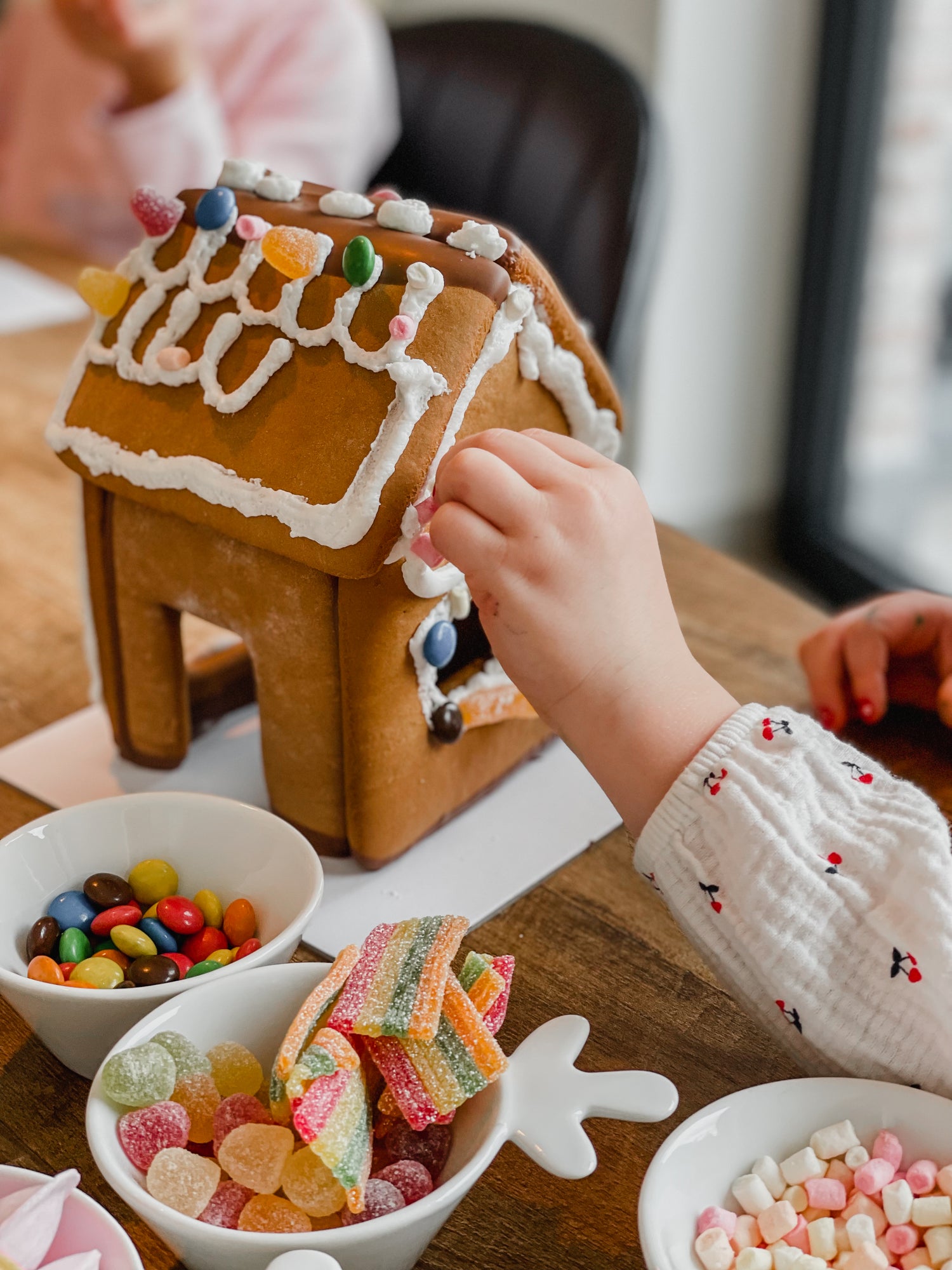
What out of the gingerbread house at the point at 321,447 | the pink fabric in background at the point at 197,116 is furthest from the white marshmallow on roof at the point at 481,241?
the pink fabric in background at the point at 197,116

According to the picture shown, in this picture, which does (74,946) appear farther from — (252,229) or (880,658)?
(880,658)

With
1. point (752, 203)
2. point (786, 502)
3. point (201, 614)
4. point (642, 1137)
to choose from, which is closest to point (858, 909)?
point (642, 1137)

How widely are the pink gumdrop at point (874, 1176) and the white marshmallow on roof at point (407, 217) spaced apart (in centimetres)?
45

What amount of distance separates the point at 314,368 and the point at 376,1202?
373mm

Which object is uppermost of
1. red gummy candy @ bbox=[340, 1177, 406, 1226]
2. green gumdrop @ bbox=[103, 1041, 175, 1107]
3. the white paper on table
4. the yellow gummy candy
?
the yellow gummy candy

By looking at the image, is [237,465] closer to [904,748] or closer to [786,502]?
[904,748]

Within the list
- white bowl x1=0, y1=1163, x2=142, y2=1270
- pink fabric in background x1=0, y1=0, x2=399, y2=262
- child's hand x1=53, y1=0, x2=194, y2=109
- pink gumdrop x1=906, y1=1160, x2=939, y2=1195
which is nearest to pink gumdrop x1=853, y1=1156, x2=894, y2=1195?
pink gumdrop x1=906, y1=1160, x2=939, y2=1195

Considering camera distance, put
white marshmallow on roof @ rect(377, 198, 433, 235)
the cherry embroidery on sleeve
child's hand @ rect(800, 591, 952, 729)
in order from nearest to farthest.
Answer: the cherry embroidery on sleeve < white marshmallow on roof @ rect(377, 198, 433, 235) < child's hand @ rect(800, 591, 952, 729)

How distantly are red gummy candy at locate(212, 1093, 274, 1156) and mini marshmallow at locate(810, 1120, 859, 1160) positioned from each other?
198 millimetres

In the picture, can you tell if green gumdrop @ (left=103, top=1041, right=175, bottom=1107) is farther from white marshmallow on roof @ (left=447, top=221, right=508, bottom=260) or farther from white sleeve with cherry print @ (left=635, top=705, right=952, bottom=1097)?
white marshmallow on roof @ (left=447, top=221, right=508, bottom=260)

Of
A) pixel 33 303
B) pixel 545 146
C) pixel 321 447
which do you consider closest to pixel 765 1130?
pixel 321 447

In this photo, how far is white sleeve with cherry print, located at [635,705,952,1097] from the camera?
495 millimetres

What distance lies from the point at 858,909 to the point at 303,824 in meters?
0.31

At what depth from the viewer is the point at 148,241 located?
0.68m
